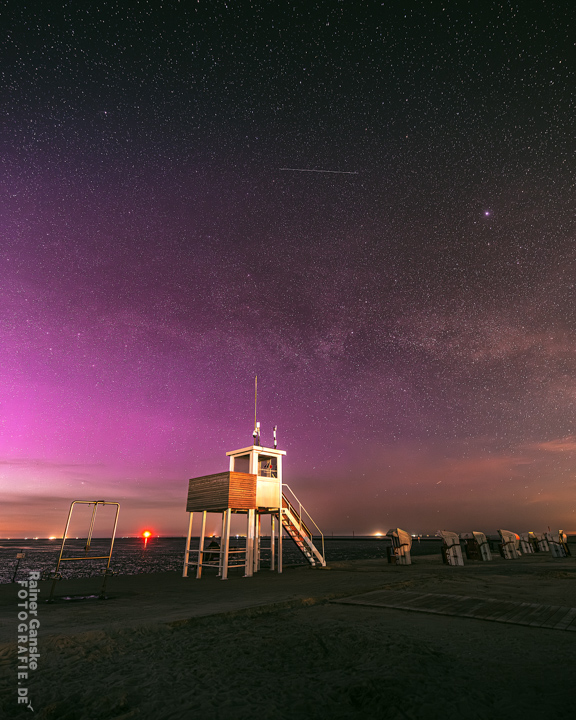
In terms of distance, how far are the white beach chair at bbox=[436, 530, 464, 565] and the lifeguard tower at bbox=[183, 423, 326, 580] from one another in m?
8.92

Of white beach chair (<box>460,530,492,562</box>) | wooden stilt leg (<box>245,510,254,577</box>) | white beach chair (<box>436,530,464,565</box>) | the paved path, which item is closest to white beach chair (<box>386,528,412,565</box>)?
white beach chair (<box>436,530,464,565</box>)

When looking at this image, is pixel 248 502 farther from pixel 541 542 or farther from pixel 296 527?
pixel 541 542

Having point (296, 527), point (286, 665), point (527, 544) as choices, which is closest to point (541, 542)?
point (527, 544)

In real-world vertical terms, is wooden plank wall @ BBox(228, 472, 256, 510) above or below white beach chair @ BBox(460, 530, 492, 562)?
above

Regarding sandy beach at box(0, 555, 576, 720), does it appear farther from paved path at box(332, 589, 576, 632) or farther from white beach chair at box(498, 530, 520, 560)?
white beach chair at box(498, 530, 520, 560)

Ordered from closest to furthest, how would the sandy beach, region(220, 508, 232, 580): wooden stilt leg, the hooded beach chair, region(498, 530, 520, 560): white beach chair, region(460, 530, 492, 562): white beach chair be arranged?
the sandy beach < region(220, 508, 232, 580): wooden stilt leg < region(460, 530, 492, 562): white beach chair < region(498, 530, 520, 560): white beach chair < the hooded beach chair

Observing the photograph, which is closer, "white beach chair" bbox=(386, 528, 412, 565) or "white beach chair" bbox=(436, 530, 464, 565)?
"white beach chair" bbox=(436, 530, 464, 565)

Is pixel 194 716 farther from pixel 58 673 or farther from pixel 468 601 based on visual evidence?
pixel 468 601

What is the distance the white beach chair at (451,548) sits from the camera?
2745cm

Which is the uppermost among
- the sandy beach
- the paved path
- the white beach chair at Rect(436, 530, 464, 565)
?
the white beach chair at Rect(436, 530, 464, 565)

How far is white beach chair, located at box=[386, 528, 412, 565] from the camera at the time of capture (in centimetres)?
2839

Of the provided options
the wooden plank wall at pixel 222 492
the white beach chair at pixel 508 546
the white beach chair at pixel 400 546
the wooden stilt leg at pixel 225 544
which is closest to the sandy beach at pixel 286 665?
the wooden stilt leg at pixel 225 544

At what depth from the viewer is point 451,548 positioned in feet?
91.0

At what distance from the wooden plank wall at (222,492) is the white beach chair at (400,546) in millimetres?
12513
